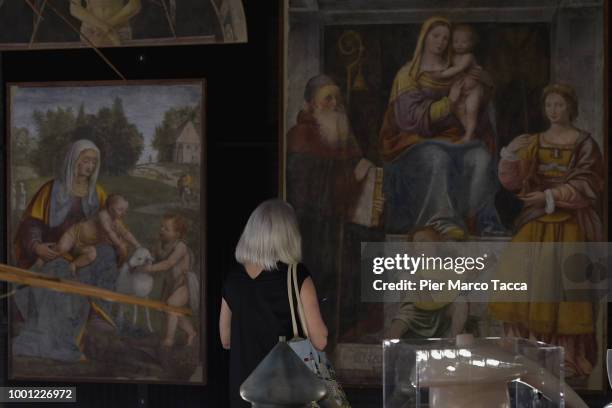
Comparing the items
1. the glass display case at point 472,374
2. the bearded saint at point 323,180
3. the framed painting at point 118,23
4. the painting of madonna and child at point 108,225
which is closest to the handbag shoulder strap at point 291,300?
the glass display case at point 472,374

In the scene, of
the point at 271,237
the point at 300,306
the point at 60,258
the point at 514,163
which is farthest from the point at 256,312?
the point at 60,258

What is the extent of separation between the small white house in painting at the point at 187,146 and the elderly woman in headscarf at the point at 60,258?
67cm

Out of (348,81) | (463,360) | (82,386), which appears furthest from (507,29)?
(463,360)

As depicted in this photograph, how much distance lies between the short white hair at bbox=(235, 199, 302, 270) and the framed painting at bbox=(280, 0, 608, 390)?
2.61 m

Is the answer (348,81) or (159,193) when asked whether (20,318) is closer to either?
(159,193)

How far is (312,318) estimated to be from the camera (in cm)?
448

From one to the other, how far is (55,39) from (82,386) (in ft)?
9.01

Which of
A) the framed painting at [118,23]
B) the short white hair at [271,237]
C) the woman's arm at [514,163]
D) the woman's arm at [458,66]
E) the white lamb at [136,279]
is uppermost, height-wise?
the framed painting at [118,23]

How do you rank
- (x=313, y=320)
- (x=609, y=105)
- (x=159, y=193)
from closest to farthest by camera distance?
(x=313, y=320) → (x=609, y=105) → (x=159, y=193)

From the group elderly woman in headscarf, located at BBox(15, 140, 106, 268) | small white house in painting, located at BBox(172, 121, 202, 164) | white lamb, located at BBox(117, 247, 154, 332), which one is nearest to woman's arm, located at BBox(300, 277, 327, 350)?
small white house in painting, located at BBox(172, 121, 202, 164)

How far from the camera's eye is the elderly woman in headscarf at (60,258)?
7453 millimetres

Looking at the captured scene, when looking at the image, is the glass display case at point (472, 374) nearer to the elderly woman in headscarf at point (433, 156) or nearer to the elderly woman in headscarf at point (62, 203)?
the elderly woman in headscarf at point (433, 156)

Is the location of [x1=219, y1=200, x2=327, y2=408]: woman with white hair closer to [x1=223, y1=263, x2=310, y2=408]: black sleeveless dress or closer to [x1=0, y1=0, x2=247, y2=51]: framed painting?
[x1=223, y1=263, x2=310, y2=408]: black sleeveless dress

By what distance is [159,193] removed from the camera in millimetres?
7344
